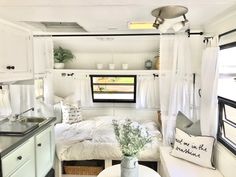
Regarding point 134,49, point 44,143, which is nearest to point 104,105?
point 134,49

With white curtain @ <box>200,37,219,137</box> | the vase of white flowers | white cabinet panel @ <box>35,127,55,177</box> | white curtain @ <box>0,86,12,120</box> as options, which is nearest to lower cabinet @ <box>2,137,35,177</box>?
white cabinet panel @ <box>35,127,55,177</box>

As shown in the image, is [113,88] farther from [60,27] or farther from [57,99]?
[60,27]

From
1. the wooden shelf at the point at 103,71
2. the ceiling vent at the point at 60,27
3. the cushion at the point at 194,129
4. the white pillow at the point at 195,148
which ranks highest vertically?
the ceiling vent at the point at 60,27

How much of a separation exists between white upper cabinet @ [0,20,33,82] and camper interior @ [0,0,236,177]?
0.01m

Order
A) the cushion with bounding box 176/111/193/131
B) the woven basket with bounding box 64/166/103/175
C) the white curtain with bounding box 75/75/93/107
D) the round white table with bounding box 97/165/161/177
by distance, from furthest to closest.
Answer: the white curtain with bounding box 75/75/93/107
the woven basket with bounding box 64/166/103/175
the cushion with bounding box 176/111/193/131
the round white table with bounding box 97/165/161/177

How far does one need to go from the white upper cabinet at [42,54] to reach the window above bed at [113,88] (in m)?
1.13

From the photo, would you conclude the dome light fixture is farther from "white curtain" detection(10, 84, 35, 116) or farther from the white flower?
"white curtain" detection(10, 84, 35, 116)

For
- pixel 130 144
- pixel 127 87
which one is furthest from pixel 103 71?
pixel 130 144

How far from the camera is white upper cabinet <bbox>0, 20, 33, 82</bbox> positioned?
7.67 ft

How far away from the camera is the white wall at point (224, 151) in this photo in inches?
85.7

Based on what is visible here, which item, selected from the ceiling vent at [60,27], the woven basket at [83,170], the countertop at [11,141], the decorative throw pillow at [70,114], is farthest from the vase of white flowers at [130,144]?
the decorative throw pillow at [70,114]

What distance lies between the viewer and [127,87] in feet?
Result: 14.6

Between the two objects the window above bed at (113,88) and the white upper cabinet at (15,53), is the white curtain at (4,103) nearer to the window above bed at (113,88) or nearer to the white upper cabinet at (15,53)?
the white upper cabinet at (15,53)

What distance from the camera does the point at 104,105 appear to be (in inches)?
181
